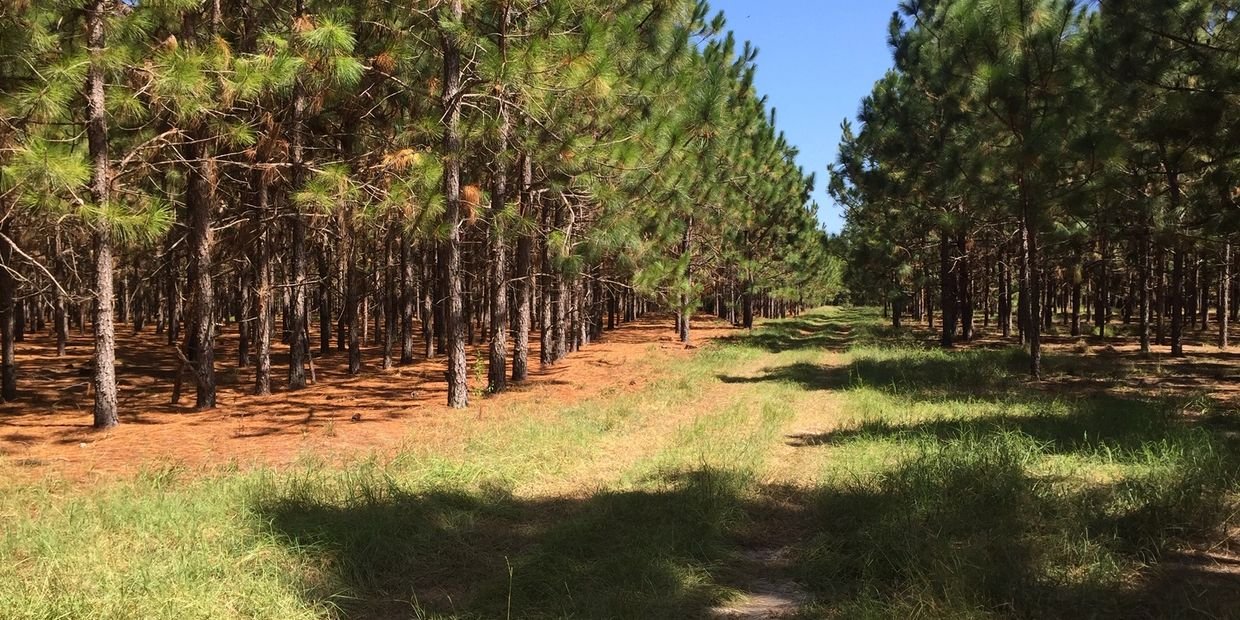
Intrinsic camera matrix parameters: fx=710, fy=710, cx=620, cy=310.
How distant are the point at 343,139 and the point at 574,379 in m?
6.97

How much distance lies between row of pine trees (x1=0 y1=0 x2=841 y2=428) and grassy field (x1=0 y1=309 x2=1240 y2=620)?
4.20m

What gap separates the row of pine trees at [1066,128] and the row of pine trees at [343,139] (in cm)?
552

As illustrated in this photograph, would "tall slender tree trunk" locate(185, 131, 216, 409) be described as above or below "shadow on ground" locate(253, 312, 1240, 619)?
above

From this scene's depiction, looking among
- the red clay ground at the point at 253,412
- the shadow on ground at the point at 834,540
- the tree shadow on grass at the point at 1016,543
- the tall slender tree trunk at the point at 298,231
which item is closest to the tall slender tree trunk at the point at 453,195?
the red clay ground at the point at 253,412

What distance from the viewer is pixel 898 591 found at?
159 inches

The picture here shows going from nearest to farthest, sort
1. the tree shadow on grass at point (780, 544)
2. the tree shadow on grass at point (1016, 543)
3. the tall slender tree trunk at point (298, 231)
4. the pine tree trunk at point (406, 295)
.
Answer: the tree shadow on grass at point (1016, 543) → the tree shadow on grass at point (780, 544) → the tall slender tree trunk at point (298, 231) → the pine tree trunk at point (406, 295)

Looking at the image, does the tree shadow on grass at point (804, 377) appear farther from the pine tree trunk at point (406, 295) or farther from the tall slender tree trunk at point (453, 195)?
the pine tree trunk at point (406, 295)

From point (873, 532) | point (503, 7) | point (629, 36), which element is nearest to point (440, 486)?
point (873, 532)

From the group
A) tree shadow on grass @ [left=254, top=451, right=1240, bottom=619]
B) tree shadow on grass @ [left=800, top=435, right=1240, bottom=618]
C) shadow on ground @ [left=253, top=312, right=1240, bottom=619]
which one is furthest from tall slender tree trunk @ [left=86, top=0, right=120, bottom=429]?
tree shadow on grass @ [left=800, top=435, right=1240, bottom=618]

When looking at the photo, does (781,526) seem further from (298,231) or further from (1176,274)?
(1176,274)

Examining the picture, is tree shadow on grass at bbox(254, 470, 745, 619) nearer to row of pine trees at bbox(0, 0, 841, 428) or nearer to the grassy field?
the grassy field

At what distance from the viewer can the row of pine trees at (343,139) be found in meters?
9.24

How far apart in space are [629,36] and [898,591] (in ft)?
38.3

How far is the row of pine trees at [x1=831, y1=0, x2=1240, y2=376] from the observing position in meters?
8.40
